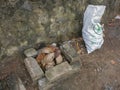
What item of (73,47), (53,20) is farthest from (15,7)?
(73,47)

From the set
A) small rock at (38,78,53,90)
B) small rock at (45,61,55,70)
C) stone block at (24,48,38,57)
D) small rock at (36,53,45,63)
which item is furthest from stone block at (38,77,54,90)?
stone block at (24,48,38,57)

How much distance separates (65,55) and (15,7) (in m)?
1.12

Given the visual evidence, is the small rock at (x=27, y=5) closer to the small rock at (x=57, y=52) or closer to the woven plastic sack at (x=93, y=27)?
the small rock at (x=57, y=52)

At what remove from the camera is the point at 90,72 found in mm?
3117

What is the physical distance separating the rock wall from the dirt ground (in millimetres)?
222

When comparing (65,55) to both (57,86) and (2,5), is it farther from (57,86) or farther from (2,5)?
(2,5)

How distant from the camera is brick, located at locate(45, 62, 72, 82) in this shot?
288 centimetres

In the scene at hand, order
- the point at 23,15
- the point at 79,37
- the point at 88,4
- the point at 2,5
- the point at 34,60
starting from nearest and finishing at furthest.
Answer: the point at 2,5 → the point at 23,15 → the point at 34,60 → the point at 88,4 → the point at 79,37

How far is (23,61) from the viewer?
3.18m

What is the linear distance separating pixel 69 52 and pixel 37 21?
0.72 m

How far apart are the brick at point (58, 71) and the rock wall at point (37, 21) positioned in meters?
0.57

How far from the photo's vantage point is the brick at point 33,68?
291cm

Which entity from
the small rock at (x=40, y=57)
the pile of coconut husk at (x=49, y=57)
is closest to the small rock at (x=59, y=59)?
the pile of coconut husk at (x=49, y=57)

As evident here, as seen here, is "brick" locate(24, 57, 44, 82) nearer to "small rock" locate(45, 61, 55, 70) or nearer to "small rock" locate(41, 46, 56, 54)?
"small rock" locate(45, 61, 55, 70)
